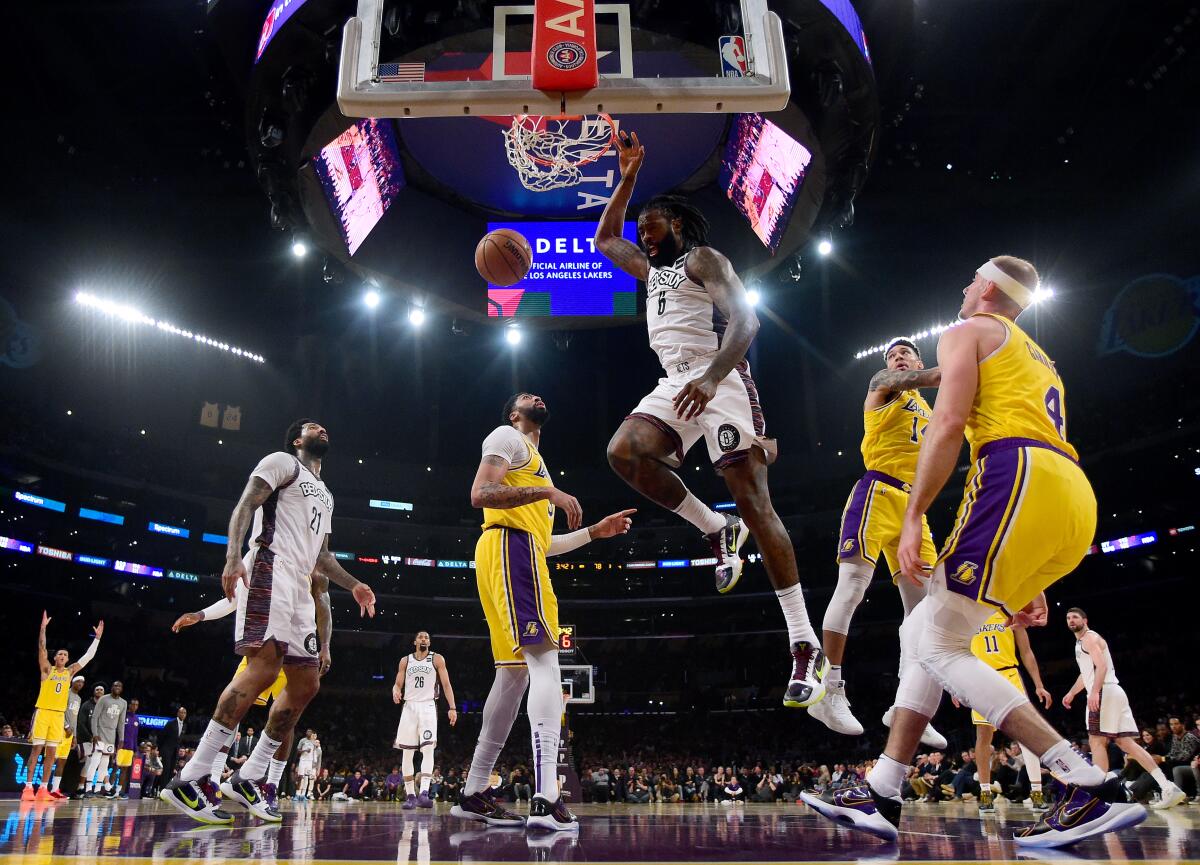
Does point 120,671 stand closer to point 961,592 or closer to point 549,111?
point 549,111

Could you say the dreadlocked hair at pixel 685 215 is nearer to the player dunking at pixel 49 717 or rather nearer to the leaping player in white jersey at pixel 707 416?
the leaping player in white jersey at pixel 707 416

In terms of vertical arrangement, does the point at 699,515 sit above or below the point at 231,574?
above

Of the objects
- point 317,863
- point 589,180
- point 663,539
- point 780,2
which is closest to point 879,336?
point 663,539

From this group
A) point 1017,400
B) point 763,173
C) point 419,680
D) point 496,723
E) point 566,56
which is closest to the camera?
point 1017,400

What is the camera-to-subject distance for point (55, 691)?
1123 cm

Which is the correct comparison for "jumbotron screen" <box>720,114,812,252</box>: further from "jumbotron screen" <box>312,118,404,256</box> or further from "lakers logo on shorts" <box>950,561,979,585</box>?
"lakers logo on shorts" <box>950,561,979,585</box>

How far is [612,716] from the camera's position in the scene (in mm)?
32406

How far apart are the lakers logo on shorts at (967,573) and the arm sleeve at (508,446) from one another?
2.63 m

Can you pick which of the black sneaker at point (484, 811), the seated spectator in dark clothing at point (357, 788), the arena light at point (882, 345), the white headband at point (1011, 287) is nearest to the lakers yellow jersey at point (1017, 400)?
the white headband at point (1011, 287)

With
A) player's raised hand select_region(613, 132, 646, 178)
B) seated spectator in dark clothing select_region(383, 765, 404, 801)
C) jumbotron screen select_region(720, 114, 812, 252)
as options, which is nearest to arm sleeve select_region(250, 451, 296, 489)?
player's raised hand select_region(613, 132, 646, 178)

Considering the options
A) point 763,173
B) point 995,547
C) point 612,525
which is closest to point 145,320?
point 763,173

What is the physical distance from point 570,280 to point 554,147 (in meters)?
1.73

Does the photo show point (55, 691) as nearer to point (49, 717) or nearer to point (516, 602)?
point (49, 717)

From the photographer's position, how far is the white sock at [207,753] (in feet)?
16.4
